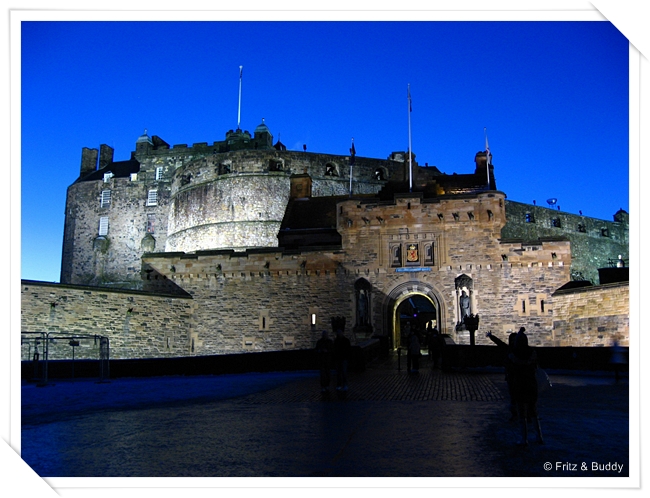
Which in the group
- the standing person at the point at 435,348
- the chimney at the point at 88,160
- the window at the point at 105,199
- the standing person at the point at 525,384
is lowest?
the standing person at the point at 435,348

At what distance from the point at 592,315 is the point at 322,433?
17.8 metres

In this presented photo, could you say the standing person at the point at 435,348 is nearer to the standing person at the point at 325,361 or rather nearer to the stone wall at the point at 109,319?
the standing person at the point at 325,361

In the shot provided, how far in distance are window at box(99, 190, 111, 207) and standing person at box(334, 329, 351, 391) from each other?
128 ft

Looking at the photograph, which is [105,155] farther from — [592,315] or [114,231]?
[592,315]

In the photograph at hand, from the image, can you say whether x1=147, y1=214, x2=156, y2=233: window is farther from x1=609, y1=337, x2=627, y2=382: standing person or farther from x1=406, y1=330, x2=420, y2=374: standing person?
x1=609, y1=337, x2=627, y2=382: standing person

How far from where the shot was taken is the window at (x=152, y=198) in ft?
150

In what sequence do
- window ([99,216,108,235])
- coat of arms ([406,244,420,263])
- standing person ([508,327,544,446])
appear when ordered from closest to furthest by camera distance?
standing person ([508,327,544,446]), coat of arms ([406,244,420,263]), window ([99,216,108,235])

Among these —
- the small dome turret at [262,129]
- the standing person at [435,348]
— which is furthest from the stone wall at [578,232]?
the standing person at [435,348]

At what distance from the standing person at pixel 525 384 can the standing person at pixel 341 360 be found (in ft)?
16.1

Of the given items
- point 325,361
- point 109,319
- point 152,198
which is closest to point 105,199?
point 152,198

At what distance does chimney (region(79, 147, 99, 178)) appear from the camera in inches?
1994

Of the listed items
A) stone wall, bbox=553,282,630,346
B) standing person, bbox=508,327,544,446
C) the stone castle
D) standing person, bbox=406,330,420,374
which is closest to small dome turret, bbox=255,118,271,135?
the stone castle

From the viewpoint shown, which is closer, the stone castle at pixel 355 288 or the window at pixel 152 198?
the stone castle at pixel 355 288

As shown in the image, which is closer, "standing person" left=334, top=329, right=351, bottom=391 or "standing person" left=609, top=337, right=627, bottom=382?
"standing person" left=334, top=329, right=351, bottom=391
